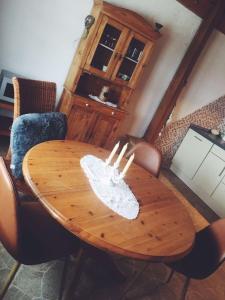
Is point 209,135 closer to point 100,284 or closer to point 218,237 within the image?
point 218,237

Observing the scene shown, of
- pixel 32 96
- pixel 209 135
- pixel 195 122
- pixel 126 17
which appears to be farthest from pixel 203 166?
pixel 32 96

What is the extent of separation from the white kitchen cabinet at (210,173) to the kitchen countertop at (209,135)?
19 cm

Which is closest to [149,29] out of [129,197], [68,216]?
[129,197]

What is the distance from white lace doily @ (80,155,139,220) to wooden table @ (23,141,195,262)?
0.13ft

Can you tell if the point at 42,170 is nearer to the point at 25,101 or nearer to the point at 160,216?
the point at 160,216

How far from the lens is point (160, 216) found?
1687 mm

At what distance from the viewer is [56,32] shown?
336cm

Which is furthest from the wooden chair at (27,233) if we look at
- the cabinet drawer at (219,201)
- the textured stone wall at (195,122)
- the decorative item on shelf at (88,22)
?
the textured stone wall at (195,122)

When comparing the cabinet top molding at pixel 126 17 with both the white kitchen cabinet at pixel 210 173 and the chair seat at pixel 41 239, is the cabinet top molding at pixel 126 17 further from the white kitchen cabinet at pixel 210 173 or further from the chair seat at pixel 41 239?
the chair seat at pixel 41 239

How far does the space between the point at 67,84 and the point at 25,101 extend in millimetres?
1050

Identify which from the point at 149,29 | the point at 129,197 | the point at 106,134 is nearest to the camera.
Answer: the point at 129,197

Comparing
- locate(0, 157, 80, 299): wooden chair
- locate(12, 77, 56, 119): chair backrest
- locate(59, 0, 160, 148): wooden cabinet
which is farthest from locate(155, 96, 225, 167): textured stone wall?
locate(0, 157, 80, 299): wooden chair

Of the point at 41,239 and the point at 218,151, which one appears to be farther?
the point at 218,151

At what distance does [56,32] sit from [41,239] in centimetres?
272
